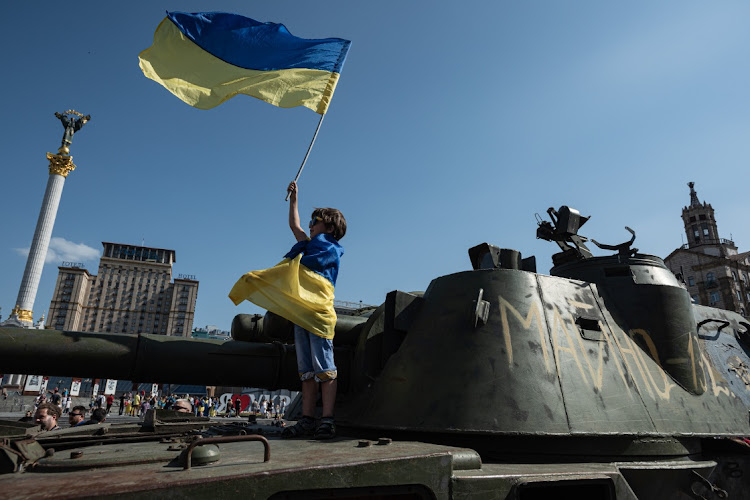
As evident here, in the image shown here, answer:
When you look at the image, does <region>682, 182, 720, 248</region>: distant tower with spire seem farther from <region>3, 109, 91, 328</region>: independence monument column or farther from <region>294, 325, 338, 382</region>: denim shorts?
<region>294, 325, 338, 382</region>: denim shorts

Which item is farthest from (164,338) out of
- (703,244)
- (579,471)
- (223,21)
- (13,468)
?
(703,244)

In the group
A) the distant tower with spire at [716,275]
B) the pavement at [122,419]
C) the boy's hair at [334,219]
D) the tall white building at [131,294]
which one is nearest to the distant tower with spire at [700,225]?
the distant tower with spire at [716,275]

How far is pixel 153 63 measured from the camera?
5.98 meters

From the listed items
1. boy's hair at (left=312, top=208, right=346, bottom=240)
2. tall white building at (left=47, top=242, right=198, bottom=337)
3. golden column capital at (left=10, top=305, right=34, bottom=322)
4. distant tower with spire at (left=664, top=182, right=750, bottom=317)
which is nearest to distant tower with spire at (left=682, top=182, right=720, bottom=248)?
distant tower with spire at (left=664, top=182, right=750, bottom=317)

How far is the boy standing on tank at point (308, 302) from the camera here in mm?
3734

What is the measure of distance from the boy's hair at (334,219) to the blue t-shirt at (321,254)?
0.12 m

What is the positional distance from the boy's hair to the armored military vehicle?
2.33 ft

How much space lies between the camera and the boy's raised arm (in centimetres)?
431

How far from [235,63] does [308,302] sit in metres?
3.64

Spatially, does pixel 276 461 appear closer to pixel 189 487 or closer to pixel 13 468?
pixel 189 487

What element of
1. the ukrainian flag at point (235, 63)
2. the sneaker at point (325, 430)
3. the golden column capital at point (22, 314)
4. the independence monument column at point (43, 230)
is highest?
the independence monument column at point (43, 230)

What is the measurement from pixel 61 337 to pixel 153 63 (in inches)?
133

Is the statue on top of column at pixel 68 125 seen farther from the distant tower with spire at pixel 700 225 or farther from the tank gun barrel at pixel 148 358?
the distant tower with spire at pixel 700 225

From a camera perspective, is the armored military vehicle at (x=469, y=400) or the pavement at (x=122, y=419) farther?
the pavement at (x=122, y=419)
